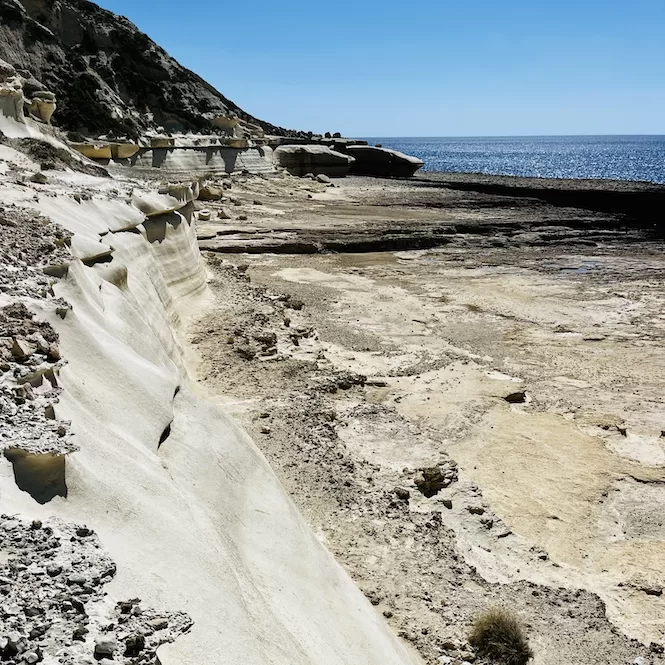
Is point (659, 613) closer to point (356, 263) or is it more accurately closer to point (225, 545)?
point (225, 545)

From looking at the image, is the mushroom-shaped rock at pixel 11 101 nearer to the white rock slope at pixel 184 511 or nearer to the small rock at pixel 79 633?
the white rock slope at pixel 184 511

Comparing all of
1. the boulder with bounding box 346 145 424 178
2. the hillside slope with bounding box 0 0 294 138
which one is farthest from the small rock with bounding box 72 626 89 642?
the boulder with bounding box 346 145 424 178

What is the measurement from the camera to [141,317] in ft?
26.0

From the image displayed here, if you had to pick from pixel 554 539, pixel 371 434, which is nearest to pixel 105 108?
pixel 371 434

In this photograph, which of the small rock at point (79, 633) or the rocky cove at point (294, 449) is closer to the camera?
the small rock at point (79, 633)

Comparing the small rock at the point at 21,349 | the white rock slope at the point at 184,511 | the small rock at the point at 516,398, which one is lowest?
the small rock at the point at 516,398

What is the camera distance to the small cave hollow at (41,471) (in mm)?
3330

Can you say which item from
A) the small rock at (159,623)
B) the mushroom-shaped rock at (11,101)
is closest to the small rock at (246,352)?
the mushroom-shaped rock at (11,101)

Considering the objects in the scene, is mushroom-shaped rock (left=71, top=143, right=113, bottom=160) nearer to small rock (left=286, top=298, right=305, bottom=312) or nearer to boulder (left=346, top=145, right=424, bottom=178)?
small rock (left=286, top=298, right=305, bottom=312)

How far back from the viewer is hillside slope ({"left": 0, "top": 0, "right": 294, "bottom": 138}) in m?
38.3

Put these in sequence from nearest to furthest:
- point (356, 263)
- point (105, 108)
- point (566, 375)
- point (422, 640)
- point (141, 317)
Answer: point (422, 640), point (141, 317), point (566, 375), point (356, 263), point (105, 108)

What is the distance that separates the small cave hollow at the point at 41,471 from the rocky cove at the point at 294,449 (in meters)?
0.01

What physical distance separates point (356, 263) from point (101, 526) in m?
17.9

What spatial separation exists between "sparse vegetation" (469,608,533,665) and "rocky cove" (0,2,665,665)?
0.09 metres
